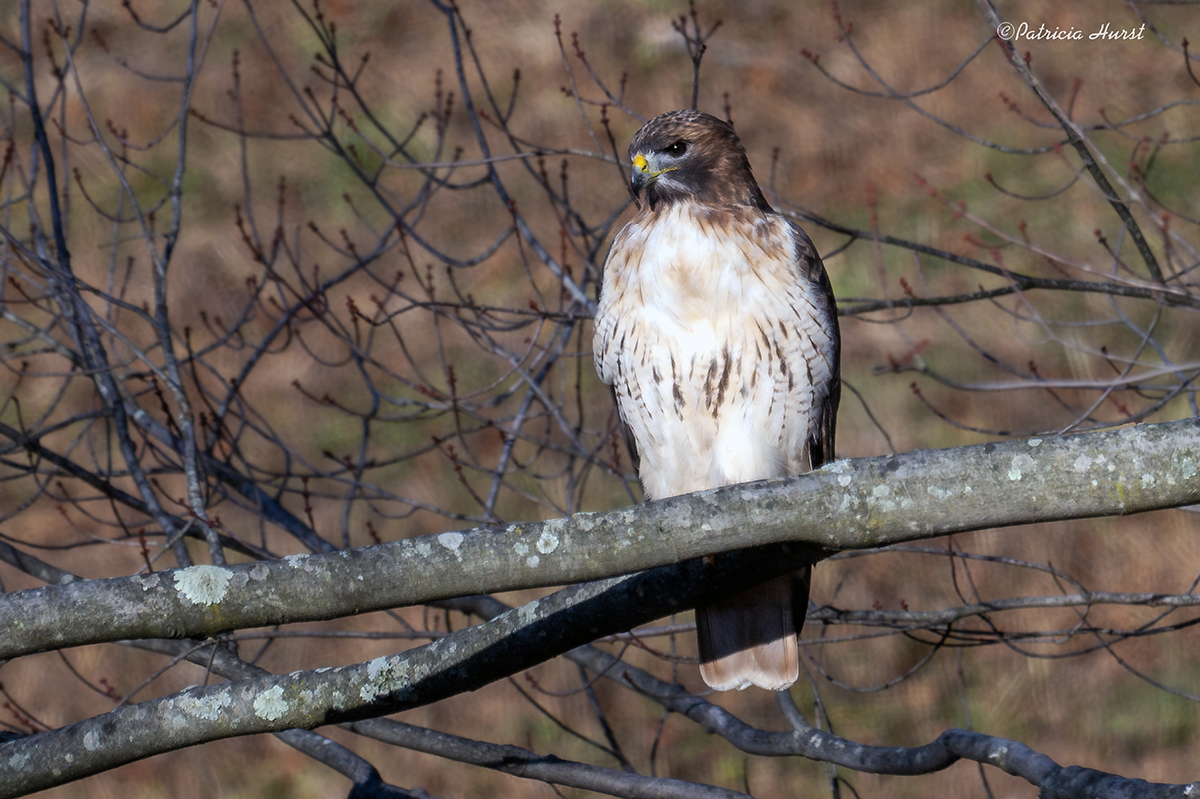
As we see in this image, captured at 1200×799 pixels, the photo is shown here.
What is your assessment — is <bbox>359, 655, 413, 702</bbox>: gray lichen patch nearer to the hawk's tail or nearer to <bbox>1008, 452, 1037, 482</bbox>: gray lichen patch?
the hawk's tail

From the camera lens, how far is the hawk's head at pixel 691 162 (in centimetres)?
296

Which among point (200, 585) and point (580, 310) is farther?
point (580, 310)

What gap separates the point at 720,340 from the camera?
9.57 feet

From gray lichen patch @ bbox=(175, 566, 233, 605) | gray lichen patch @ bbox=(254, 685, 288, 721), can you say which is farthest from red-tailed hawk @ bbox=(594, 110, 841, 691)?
gray lichen patch @ bbox=(175, 566, 233, 605)

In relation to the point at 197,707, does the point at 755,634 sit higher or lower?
→ higher

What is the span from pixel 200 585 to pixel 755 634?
5.69 ft

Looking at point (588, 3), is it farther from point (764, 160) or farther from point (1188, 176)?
point (1188, 176)

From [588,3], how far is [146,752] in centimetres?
676

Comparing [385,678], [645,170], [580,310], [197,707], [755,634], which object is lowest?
[197,707]

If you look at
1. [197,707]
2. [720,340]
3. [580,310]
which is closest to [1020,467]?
[720,340]

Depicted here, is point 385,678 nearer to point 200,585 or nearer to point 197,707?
point 197,707

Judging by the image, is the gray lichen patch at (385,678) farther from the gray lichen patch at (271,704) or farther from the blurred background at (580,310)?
the blurred background at (580,310)

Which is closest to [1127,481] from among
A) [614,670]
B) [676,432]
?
[676,432]

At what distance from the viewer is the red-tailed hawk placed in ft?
9.52
